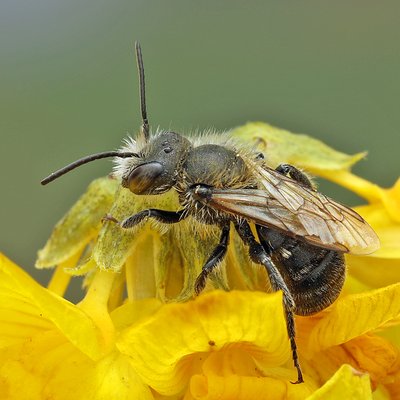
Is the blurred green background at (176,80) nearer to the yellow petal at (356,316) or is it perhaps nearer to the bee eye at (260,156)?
the bee eye at (260,156)

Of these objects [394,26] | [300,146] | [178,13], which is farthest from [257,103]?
[300,146]

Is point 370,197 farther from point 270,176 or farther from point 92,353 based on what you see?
point 92,353

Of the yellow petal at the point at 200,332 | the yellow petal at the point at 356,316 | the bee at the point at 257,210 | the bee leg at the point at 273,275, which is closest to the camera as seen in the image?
the yellow petal at the point at 200,332

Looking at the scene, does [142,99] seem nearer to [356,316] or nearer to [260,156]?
[260,156]

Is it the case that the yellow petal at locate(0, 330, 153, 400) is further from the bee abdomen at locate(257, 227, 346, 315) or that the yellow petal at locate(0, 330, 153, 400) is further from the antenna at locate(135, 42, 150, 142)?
the antenna at locate(135, 42, 150, 142)

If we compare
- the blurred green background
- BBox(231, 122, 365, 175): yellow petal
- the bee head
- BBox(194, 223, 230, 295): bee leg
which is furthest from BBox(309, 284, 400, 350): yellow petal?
the blurred green background

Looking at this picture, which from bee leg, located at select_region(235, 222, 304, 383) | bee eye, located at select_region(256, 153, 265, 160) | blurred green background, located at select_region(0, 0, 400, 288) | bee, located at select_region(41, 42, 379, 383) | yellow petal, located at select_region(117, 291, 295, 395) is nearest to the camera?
yellow petal, located at select_region(117, 291, 295, 395)

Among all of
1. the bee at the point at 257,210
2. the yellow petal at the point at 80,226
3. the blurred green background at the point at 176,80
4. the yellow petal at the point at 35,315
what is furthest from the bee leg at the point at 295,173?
the blurred green background at the point at 176,80
